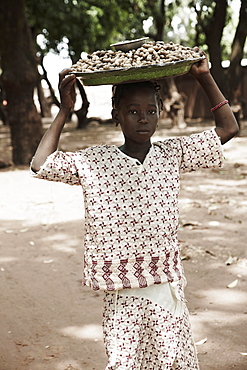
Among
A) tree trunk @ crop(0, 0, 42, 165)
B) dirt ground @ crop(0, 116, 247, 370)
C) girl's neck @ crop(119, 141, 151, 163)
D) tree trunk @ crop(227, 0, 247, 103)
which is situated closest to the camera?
girl's neck @ crop(119, 141, 151, 163)

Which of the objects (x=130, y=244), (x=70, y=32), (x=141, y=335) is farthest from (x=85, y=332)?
(x=70, y=32)

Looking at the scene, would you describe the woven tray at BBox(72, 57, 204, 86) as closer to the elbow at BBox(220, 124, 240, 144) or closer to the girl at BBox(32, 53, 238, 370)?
the girl at BBox(32, 53, 238, 370)

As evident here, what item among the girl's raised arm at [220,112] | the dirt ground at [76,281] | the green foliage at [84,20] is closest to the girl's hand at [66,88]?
the dirt ground at [76,281]

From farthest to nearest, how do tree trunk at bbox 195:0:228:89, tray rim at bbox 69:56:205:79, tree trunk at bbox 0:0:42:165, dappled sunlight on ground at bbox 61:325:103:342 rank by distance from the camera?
tree trunk at bbox 195:0:228:89, tree trunk at bbox 0:0:42:165, dappled sunlight on ground at bbox 61:325:103:342, tray rim at bbox 69:56:205:79

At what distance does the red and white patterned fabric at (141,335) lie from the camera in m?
2.13

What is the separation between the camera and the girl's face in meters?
2.12

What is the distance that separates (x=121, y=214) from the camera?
2.14 m

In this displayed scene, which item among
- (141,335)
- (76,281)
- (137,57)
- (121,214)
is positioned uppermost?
(137,57)

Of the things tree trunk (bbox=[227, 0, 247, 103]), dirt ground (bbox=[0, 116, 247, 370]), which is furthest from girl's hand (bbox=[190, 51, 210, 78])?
tree trunk (bbox=[227, 0, 247, 103])

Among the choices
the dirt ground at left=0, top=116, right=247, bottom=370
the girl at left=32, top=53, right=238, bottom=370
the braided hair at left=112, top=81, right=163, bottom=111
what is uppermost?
the braided hair at left=112, top=81, right=163, bottom=111

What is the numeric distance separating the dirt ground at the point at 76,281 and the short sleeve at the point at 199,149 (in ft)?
1.92

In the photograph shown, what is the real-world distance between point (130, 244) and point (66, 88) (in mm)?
664

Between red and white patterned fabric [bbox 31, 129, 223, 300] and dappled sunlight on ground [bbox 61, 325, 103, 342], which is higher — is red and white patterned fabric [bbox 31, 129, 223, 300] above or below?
above

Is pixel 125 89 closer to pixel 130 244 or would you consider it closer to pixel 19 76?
pixel 130 244
